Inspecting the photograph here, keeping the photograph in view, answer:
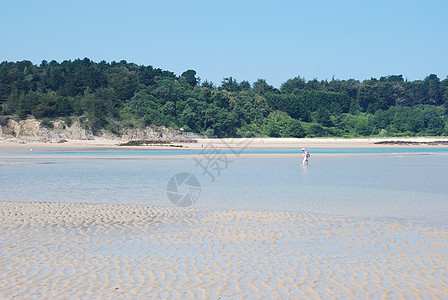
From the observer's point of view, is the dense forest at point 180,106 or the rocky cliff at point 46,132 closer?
the rocky cliff at point 46,132

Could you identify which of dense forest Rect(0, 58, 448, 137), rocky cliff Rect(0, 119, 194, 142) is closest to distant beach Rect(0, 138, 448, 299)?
rocky cliff Rect(0, 119, 194, 142)

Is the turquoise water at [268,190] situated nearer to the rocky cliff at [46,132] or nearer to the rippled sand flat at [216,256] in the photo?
the rippled sand flat at [216,256]

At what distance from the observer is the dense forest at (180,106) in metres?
80.0

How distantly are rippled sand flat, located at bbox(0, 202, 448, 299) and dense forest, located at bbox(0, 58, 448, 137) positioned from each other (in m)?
66.9

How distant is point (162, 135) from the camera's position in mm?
83250

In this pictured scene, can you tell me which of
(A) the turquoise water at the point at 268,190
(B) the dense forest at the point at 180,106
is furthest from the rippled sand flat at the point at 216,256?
(B) the dense forest at the point at 180,106

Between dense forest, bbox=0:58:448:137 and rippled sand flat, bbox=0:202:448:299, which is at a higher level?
dense forest, bbox=0:58:448:137

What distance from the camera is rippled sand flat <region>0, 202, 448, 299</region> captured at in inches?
261

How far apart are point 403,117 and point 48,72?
80.6m

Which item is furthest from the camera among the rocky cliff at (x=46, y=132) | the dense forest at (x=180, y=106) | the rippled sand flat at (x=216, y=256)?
the dense forest at (x=180, y=106)

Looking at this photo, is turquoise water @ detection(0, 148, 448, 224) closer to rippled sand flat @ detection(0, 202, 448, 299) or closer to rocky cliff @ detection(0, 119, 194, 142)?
rippled sand flat @ detection(0, 202, 448, 299)

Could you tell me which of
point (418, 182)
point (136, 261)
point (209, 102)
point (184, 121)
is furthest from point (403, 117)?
point (136, 261)

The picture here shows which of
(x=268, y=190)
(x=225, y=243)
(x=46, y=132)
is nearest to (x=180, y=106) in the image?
(x=46, y=132)

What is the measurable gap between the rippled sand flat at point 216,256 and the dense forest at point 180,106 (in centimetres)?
6690
